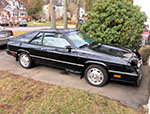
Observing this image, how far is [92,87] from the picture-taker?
3.57 m

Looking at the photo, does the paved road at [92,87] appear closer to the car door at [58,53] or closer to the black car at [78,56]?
the black car at [78,56]

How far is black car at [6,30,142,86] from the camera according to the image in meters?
3.24

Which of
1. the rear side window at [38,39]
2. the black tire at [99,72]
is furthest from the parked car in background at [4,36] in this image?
the black tire at [99,72]

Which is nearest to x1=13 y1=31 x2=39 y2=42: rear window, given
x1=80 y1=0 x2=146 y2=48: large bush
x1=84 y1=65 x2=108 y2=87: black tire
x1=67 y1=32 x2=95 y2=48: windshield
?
x1=67 y1=32 x2=95 y2=48: windshield

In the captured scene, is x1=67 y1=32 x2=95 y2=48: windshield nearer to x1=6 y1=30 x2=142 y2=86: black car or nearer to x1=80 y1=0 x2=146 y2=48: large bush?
x1=6 y1=30 x2=142 y2=86: black car

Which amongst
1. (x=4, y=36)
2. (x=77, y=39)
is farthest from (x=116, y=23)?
(x=4, y=36)

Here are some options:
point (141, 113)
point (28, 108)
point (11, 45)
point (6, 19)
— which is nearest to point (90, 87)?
point (141, 113)

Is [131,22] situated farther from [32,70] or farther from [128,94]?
[32,70]

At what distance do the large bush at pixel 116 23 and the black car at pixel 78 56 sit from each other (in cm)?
223

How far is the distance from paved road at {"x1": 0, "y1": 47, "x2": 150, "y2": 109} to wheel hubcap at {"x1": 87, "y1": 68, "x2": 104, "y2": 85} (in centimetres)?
17

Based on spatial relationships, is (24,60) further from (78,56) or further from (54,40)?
(78,56)

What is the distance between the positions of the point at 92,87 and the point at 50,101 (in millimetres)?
1254

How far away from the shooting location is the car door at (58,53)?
3.76 meters

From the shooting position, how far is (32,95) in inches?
122
